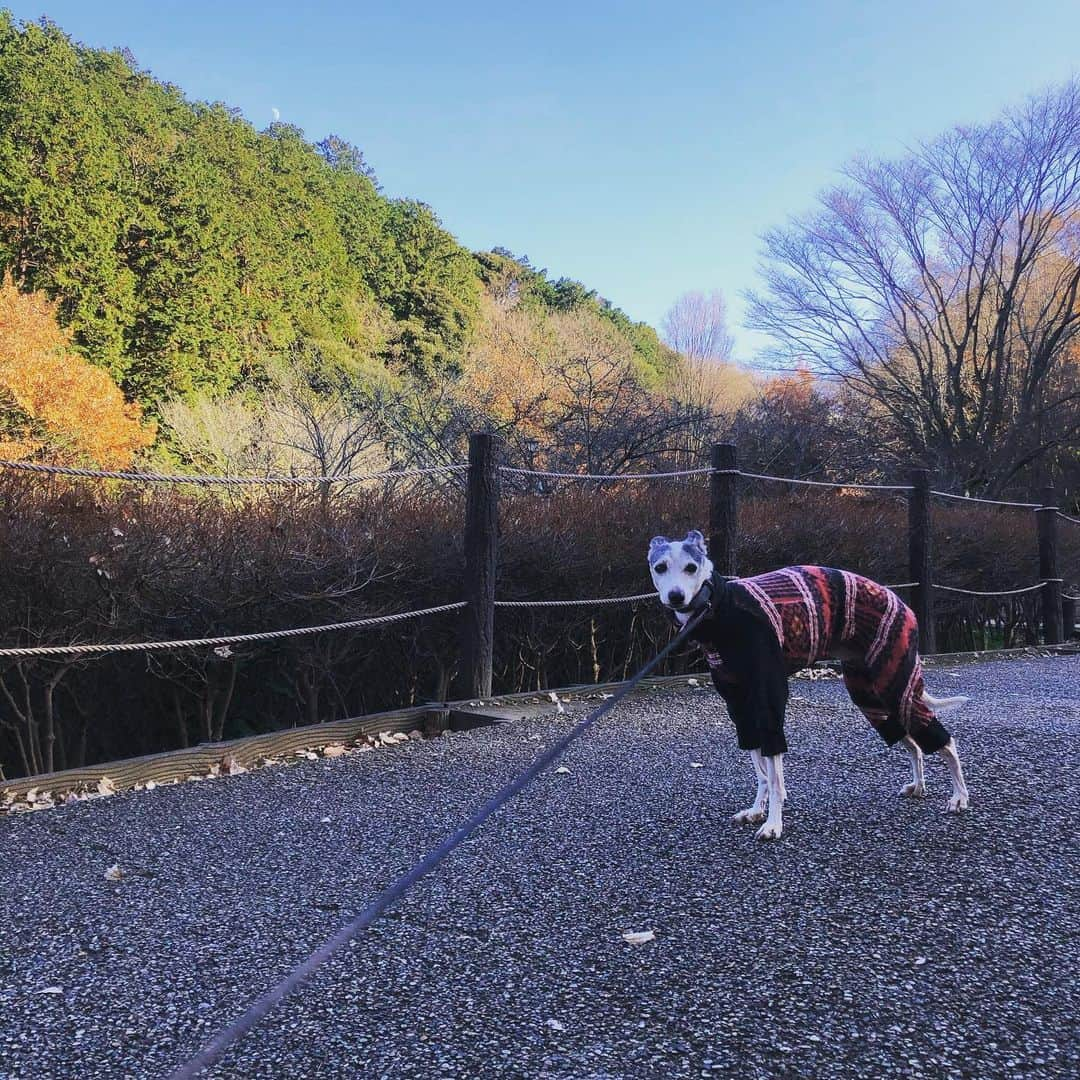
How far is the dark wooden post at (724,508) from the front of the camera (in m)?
7.05

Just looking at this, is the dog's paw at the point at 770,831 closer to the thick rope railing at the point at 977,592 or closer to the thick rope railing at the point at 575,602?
the thick rope railing at the point at 575,602

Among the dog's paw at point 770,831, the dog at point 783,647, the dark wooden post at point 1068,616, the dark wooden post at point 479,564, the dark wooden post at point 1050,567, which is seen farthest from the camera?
the dark wooden post at point 1068,616

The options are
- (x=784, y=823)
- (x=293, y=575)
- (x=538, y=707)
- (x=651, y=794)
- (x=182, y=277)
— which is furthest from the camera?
(x=182, y=277)

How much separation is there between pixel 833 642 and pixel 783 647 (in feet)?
1.04

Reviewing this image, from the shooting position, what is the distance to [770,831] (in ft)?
10.9

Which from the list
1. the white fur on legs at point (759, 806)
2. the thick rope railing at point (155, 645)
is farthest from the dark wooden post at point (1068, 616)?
the white fur on legs at point (759, 806)

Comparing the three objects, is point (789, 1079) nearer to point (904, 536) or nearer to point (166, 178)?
point (904, 536)

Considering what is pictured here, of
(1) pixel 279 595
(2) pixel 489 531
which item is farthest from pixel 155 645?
(2) pixel 489 531

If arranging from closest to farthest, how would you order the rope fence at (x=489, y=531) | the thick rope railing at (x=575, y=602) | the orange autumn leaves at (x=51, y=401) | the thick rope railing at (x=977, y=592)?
1. the rope fence at (x=489, y=531)
2. the thick rope railing at (x=575, y=602)
3. the thick rope railing at (x=977, y=592)
4. the orange autumn leaves at (x=51, y=401)

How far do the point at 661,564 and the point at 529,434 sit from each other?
37.3ft

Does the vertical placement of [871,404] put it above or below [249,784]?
above

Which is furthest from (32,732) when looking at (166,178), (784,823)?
(166,178)

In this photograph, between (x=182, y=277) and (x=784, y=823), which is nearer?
(x=784, y=823)

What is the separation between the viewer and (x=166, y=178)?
1006 inches
